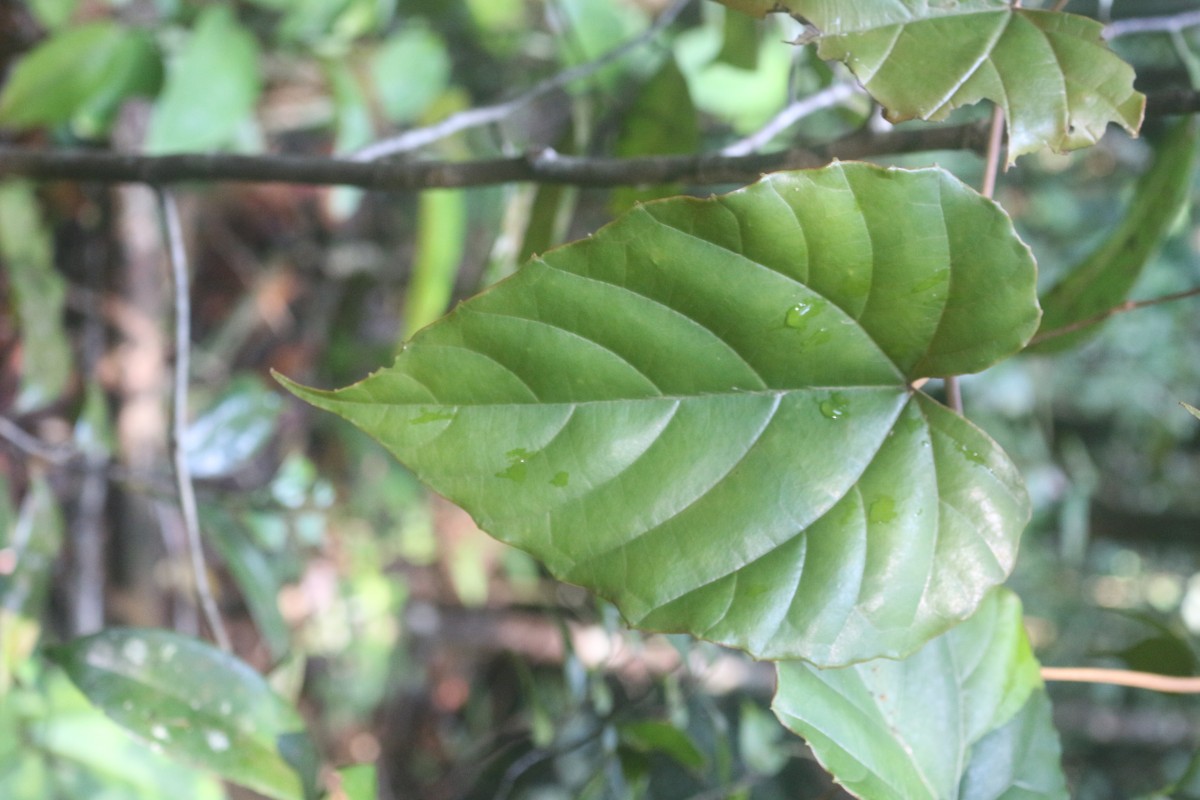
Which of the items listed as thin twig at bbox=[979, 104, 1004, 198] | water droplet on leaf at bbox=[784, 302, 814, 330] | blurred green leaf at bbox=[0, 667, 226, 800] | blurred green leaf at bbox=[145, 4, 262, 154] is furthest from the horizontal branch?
blurred green leaf at bbox=[0, 667, 226, 800]

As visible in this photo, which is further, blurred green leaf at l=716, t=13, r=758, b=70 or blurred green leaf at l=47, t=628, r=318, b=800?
blurred green leaf at l=716, t=13, r=758, b=70

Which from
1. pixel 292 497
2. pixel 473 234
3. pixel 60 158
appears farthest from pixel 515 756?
pixel 473 234

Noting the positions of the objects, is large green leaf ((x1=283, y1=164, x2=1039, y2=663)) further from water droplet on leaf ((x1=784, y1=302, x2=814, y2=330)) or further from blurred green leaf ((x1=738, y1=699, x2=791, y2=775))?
blurred green leaf ((x1=738, y1=699, x2=791, y2=775))

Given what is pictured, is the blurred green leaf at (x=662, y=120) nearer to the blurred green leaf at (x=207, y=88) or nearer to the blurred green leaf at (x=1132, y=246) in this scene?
the blurred green leaf at (x=1132, y=246)

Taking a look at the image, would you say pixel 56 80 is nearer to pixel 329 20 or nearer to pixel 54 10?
pixel 54 10

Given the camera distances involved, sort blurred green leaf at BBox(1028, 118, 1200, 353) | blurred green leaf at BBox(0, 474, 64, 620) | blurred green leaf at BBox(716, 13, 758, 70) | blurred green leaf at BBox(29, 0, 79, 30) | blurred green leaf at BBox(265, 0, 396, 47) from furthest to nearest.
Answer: blurred green leaf at BBox(265, 0, 396, 47), blurred green leaf at BBox(29, 0, 79, 30), blurred green leaf at BBox(0, 474, 64, 620), blurred green leaf at BBox(716, 13, 758, 70), blurred green leaf at BBox(1028, 118, 1200, 353)

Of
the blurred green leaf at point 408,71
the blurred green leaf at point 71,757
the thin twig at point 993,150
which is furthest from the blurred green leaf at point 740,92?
the blurred green leaf at point 71,757
